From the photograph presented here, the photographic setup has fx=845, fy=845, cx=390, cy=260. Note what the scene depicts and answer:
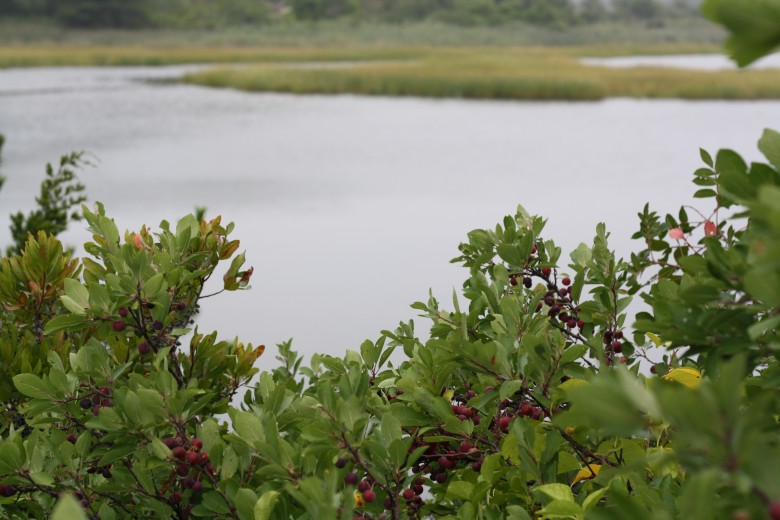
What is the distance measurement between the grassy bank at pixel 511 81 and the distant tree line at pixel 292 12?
17056mm

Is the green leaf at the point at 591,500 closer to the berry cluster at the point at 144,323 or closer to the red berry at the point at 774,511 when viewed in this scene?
the red berry at the point at 774,511

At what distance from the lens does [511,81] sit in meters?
20.4

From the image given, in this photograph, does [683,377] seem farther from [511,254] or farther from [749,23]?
[749,23]

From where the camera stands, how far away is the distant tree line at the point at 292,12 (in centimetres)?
3838

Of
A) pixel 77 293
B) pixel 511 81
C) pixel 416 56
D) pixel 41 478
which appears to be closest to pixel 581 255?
pixel 77 293

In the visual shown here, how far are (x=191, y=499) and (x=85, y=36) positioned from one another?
4020 centimetres

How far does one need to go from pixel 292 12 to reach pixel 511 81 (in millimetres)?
27183

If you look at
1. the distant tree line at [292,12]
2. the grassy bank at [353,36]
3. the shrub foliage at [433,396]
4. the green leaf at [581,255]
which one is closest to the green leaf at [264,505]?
the shrub foliage at [433,396]

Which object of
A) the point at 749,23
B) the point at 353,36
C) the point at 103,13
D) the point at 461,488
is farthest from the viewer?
the point at 103,13

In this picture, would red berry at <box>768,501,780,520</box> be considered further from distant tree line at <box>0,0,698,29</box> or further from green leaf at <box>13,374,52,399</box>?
distant tree line at <box>0,0,698,29</box>

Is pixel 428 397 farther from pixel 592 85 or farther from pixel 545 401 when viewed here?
pixel 592 85

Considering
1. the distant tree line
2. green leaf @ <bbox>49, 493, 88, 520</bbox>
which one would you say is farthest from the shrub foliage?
the distant tree line

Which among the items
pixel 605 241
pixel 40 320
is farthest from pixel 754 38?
pixel 40 320

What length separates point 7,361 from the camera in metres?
1.78
